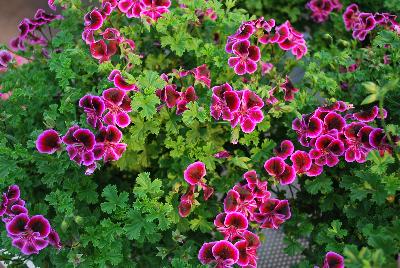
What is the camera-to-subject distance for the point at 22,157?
213 cm

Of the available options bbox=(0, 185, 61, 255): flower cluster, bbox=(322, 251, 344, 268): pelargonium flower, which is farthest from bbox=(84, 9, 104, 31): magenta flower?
bbox=(322, 251, 344, 268): pelargonium flower

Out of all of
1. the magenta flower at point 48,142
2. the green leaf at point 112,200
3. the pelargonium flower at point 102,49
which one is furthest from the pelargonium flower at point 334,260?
the pelargonium flower at point 102,49

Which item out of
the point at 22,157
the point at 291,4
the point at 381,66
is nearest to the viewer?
the point at 22,157

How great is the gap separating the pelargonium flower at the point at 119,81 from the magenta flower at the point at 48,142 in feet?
0.96

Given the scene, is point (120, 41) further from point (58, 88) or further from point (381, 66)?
point (381, 66)

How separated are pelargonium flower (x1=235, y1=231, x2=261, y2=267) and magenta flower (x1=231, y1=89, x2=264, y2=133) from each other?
15.7 inches

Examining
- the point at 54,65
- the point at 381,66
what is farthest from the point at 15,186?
the point at 381,66

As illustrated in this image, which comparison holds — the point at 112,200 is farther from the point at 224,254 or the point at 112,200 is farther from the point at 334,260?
the point at 334,260

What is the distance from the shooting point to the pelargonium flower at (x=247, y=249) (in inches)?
74.5

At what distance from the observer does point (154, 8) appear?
7.54ft

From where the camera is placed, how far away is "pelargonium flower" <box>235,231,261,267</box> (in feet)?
6.21

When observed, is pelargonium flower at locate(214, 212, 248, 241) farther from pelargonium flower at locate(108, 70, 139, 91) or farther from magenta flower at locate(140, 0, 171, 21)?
magenta flower at locate(140, 0, 171, 21)

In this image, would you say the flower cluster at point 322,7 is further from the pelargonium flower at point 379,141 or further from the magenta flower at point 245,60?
the pelargonium flower at point 379,141

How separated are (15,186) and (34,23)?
91cm
